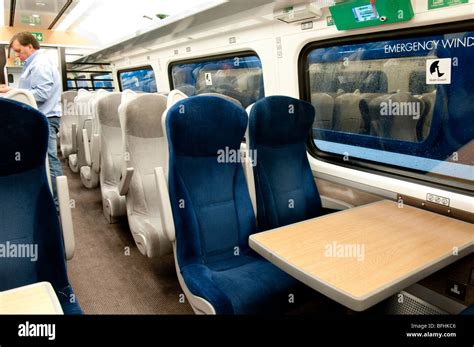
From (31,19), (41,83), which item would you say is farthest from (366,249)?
(31,19)

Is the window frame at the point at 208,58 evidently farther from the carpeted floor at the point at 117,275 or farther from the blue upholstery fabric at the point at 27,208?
the blue upholstery fabric at the point at 27,208

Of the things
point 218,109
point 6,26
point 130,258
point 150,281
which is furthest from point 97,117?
point 6,26

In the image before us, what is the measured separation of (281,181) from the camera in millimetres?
2418

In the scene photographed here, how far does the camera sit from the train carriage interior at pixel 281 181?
1586 millimetres

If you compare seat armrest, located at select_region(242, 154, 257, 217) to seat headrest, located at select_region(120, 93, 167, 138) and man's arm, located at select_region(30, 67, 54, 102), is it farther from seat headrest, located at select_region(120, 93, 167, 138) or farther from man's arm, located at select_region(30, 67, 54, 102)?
man's arm, located at select_region(30, 67, 54, 102)

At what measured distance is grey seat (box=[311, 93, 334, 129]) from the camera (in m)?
3.08

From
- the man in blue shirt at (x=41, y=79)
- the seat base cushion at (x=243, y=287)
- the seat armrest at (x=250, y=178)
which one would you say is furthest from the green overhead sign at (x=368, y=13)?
the man in blue shirt at (x=41, y=79)

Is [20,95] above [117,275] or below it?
above

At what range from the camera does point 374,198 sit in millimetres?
2477

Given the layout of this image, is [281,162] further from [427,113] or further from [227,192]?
[427,113]

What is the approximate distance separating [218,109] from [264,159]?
490 mm

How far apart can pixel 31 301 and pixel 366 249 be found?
130cm

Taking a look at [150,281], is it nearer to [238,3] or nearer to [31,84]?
[238,3]

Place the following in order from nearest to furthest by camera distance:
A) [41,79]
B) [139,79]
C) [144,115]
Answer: [144,115] → [41,79] → [139,79]
